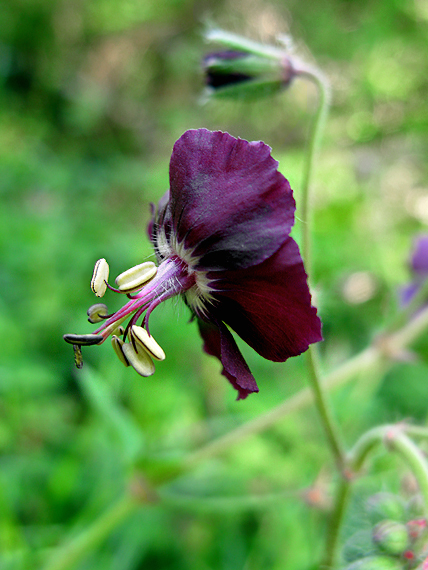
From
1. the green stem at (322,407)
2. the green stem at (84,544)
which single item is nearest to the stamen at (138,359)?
the green stem at (322,407)

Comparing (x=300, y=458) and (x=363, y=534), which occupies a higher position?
(x=363, y=534)

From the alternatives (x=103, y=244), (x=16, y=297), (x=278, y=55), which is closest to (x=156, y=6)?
(x=103, y=244)

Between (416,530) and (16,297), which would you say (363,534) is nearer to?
(416,530)

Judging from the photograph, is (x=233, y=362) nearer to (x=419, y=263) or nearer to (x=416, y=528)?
(x=416, y=528)

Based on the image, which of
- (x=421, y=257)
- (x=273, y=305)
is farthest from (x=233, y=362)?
(x=421, y=257)

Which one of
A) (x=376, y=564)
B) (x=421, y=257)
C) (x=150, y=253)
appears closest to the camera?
(x=376, y=564)

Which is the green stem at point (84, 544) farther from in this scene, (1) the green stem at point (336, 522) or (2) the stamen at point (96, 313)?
(2) the stamen at point (96, 313)

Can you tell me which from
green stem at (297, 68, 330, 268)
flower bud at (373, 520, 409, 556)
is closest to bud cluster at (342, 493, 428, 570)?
flower bud at (373, 520, 409, 556)
